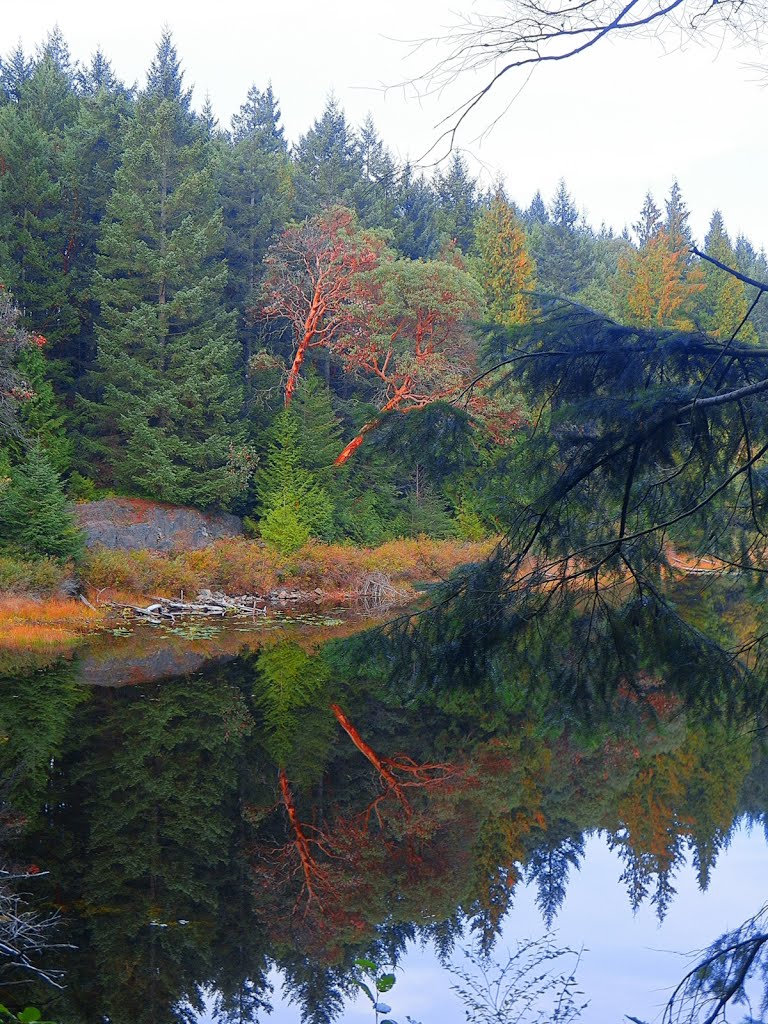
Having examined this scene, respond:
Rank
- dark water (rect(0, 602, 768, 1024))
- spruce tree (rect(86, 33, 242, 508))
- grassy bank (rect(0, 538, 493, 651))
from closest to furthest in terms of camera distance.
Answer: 1. dark water (rect(0, 602, 768, 1024))
2. grassy bank (rect(0, 538, 493, 651))
3. spruce tree (rect(86, 33, 242, 508))

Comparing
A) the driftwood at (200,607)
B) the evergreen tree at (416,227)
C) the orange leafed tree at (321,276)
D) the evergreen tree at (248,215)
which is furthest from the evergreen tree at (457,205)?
the driftwood at (200,607)

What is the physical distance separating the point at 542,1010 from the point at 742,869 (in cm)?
277

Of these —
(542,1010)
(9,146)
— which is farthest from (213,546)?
(542,1010)

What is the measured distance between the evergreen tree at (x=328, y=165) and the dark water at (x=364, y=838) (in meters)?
24.3

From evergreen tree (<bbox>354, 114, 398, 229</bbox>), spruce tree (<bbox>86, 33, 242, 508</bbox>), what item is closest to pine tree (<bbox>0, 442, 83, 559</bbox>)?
spruce tree (<bbox>86, 33, 242, 508</bbox>)

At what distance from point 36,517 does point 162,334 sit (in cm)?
824

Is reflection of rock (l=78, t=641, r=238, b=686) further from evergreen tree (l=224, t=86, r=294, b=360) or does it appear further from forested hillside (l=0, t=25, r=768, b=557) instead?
evergreen tree (l=224, t=86, r=294, b=360)

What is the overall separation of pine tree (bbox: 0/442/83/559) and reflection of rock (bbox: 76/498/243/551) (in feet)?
9.82

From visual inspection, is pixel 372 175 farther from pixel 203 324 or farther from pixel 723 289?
pixel 203 324

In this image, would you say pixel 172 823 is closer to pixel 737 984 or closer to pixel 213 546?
pixel 737 984

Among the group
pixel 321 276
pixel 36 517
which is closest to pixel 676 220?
pixel 321 276

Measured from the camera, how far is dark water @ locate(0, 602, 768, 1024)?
5383mm

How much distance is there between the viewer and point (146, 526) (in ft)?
75.6

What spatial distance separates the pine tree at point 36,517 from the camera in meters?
17.9
